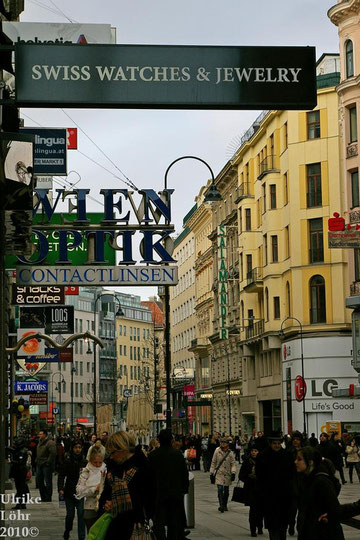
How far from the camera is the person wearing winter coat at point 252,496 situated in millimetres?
19500

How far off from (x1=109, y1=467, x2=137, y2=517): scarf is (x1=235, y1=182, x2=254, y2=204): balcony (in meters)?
65.8

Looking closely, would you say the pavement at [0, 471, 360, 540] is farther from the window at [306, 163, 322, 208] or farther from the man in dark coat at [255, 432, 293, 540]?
the window at [306, 163, 322, 208]

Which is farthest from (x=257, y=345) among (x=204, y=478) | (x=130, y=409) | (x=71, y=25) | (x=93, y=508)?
(x=93, y=508)

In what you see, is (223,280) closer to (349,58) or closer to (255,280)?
(255,280)

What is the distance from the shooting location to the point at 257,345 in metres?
74.1

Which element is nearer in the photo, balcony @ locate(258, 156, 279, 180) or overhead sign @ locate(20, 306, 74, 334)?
overhead sign @ locate(20, 306, 74, 334)

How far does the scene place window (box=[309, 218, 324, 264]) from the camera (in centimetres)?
6219

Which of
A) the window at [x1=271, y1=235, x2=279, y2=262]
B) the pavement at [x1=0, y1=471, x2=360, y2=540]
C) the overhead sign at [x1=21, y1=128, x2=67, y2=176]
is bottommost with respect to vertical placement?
the pavement at [x1=0, y1=471, x2=360, y2=540]

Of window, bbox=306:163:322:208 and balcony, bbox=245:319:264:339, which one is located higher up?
window, bbox=306:163:322:208

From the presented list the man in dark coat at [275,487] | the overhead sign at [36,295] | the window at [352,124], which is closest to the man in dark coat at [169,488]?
the man in dark coat at [275,487]

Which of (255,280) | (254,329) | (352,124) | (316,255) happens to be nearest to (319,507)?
(352,124)

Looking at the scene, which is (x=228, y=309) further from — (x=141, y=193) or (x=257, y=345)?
(x=141, y=193)

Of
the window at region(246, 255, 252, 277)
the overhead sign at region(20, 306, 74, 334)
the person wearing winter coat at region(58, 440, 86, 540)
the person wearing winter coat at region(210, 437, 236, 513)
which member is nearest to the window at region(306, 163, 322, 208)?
the window at region(246, 255, 252, 277)

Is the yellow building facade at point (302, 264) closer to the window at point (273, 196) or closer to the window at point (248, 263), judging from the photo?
the window at point (273, 196)
